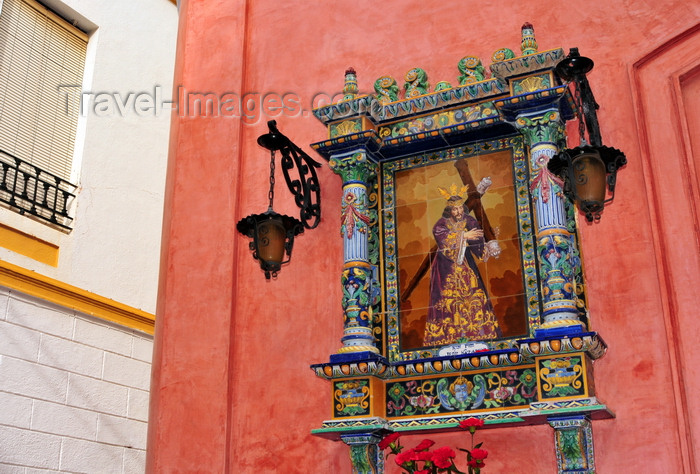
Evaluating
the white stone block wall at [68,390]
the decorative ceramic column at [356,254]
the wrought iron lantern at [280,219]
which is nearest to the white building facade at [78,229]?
the white stone block wall at [68,390]

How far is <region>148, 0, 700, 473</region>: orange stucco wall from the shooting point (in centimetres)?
495

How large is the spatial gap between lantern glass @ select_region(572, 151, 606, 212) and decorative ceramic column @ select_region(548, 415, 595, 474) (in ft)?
3.73

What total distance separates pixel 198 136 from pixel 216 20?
1.04 m

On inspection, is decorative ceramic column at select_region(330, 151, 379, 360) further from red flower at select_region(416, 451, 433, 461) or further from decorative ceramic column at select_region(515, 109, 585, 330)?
red flower at select_region(416, 451, 433, 461)

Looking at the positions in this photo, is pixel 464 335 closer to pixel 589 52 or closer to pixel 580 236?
pixel 580 236

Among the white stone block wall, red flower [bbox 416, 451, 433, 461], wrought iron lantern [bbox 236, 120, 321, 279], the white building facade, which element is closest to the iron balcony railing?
the white building facade

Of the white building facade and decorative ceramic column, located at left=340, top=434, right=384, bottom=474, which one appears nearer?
decorative ceramic column, located at left=340, top=434, right=384, bottom=474

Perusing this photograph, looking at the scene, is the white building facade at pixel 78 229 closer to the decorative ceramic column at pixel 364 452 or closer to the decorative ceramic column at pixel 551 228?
the decorative ceramic column at pixel 364 452

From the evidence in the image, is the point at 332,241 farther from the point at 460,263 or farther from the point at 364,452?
the point at 364,452

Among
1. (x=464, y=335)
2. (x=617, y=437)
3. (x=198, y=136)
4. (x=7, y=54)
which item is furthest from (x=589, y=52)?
(x=7, y=54)


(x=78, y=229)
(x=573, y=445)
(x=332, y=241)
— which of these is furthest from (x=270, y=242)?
(x=78, y=229)

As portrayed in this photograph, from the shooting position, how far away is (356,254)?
562 cm

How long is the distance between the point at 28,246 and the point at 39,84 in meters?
1.66

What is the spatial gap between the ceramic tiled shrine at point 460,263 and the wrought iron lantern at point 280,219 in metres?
0.22
